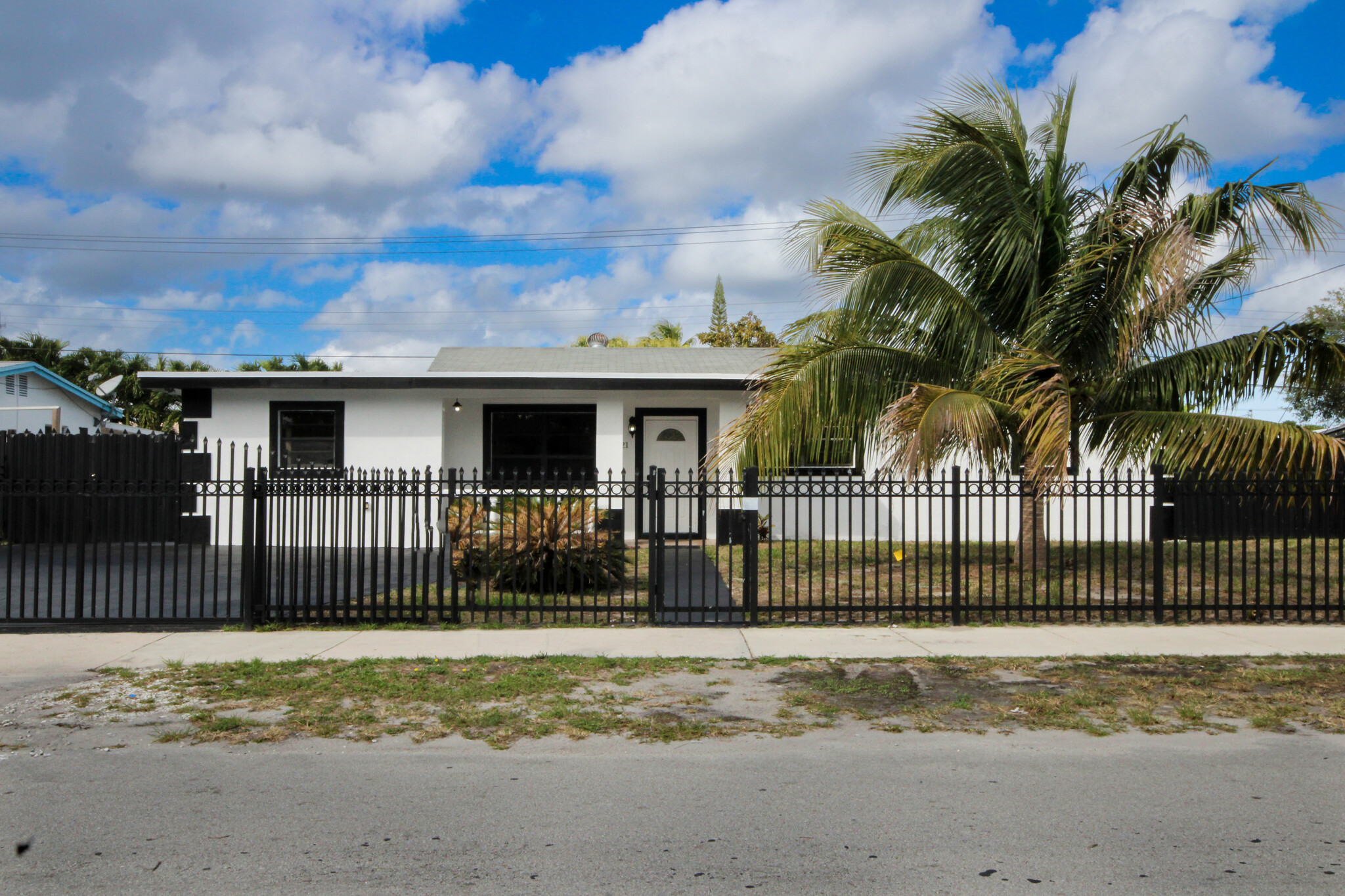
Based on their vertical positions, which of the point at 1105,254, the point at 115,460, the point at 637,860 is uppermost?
the point at 1105,254

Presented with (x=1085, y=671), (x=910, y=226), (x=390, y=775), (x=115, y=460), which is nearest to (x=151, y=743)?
(x=390, y=775)

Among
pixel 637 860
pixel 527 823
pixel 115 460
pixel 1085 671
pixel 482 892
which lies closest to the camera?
pixel 482 892

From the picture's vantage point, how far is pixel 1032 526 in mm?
11891

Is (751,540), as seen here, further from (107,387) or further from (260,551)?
(107,387)

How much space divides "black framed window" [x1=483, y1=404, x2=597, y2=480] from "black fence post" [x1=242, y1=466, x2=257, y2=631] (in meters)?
8.35

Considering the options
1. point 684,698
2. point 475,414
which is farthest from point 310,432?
point 684,698

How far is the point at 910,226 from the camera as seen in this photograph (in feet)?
41.1

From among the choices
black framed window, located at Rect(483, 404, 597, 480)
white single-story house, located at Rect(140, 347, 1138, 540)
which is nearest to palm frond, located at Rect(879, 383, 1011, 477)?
white single-story house, located at Rect(140, 347, 1138, 540)

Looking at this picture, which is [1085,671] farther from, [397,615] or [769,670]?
[397,615]

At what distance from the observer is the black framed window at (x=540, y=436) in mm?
17891

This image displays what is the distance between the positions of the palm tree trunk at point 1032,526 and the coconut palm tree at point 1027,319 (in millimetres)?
531

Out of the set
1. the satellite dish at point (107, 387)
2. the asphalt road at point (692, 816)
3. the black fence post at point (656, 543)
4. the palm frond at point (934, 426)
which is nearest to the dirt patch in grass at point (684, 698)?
the asphalt road at point (692, 816)

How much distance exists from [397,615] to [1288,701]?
7.73 meters

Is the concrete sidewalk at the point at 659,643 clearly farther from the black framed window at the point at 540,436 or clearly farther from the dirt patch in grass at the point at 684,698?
the black framed window at the point at 540,436
